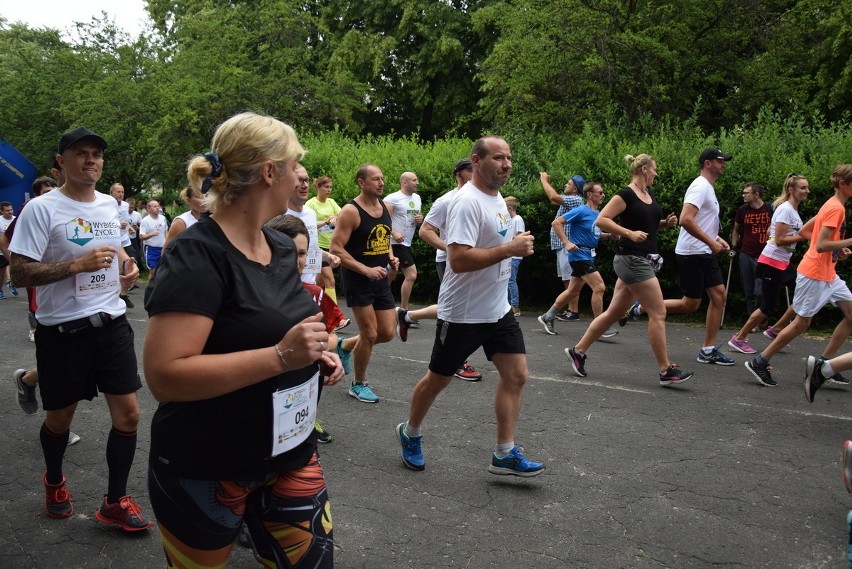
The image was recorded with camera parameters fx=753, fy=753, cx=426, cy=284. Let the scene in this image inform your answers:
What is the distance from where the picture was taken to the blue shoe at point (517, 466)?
4.71 metres

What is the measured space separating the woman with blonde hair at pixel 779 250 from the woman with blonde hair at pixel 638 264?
1959 mm

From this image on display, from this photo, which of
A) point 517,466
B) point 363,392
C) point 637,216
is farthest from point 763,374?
point 363,392

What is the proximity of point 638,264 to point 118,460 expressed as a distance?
16.1 ft

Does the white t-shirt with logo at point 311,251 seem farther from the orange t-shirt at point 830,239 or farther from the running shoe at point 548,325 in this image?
the running shoe at point 548,325

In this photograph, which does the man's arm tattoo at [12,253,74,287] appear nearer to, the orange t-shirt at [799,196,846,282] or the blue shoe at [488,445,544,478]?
the blue shoe at [488,445,544,478]

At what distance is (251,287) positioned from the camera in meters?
2.19

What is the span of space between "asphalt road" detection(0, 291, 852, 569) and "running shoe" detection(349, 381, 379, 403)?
8 cm

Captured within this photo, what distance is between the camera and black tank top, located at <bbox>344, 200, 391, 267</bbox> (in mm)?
6734

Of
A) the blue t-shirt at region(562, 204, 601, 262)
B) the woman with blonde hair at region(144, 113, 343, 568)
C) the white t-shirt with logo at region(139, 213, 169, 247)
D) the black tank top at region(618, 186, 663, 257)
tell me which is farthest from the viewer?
the white t-shirt with logo at region(139, 213, 169, 247)

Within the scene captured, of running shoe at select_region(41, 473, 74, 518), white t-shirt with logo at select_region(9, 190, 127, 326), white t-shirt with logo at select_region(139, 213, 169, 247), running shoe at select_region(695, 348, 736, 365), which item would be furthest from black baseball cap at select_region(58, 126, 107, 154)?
white t-shirt with logo at select_region(139, 213, 169, 247)

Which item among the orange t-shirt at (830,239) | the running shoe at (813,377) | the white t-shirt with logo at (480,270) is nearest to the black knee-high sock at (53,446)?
the white t-shirt with logo at (480,270)

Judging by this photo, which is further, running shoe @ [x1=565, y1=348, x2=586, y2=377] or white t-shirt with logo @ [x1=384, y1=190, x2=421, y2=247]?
white t-shirt with logo @ [x1=384, y1=190, x2=421, y2=247]

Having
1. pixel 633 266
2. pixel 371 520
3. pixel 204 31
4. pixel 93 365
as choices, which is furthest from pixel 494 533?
pixel 204 31

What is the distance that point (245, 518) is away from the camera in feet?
7.86
